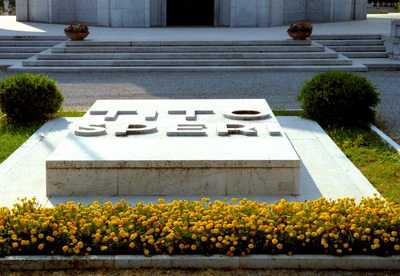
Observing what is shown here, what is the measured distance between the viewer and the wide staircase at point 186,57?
2431 centimetres

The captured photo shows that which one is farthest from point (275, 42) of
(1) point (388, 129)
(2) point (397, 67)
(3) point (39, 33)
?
(1) point (388, 129)

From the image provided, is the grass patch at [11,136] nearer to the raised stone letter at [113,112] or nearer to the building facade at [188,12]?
the raised stone letter at [113,112]

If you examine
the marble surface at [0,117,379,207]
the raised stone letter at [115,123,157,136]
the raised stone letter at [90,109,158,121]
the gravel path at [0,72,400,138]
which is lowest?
the marble surface at [0,117,379,207]

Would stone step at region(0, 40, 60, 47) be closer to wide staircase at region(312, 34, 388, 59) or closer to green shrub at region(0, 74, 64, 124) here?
wide staircase at region(312, 34, 388, 59)

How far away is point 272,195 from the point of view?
10375 millimetres

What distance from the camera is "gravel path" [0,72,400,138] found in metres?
18.1

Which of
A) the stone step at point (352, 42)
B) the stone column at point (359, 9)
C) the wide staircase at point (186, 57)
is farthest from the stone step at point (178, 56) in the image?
the stone column at point (359, 9)

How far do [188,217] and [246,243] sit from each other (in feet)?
2.51

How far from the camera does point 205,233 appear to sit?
319 inches

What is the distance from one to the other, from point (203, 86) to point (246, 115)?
764 cm

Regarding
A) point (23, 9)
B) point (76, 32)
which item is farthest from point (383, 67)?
point (23, 9)

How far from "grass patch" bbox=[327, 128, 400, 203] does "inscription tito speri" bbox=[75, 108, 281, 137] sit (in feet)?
4.95

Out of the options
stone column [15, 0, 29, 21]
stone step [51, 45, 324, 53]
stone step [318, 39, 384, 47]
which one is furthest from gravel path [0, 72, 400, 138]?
stone column [15, 0, 29, 21]

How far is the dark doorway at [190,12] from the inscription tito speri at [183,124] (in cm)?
2321
